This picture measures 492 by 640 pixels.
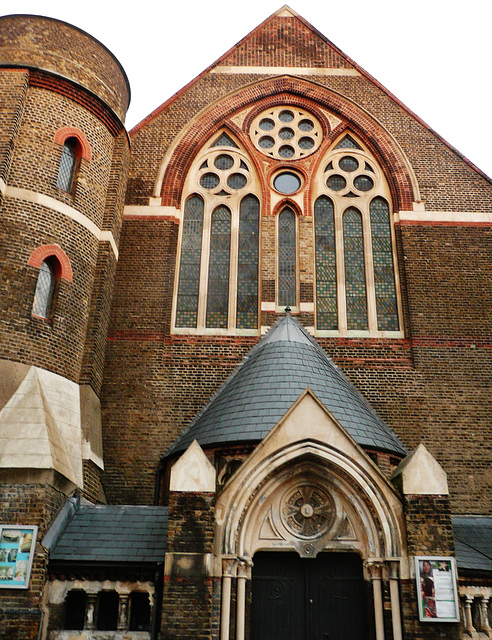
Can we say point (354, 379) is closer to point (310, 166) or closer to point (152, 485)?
point (152, 485)

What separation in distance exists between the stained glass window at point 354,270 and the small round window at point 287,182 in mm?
1484

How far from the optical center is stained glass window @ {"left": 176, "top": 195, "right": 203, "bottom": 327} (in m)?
16.0

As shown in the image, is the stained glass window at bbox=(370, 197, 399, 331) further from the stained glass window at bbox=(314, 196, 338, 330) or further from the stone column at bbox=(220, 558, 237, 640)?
the stone column at bbox=(220, 558, 237, 640)

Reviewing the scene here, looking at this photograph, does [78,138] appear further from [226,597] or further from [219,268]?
[226,597]

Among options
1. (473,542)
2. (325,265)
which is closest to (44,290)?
(325,265)

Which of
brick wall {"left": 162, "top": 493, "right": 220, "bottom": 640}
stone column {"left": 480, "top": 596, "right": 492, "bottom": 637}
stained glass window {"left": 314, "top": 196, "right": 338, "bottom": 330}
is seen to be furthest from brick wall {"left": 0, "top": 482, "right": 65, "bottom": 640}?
stained glass window {"left": 314, "top": 196, "right": 338, "bottom": 330}

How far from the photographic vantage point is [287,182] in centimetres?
1758

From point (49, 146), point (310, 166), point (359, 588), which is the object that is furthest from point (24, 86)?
point (359, 588)

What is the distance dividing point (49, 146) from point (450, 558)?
35.9ft

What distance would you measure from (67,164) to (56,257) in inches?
97.6

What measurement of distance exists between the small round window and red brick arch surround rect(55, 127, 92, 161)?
16.3ft

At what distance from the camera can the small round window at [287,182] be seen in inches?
687

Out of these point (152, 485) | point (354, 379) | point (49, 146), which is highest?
point (49, 146)

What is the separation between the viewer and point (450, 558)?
9.21 metres
